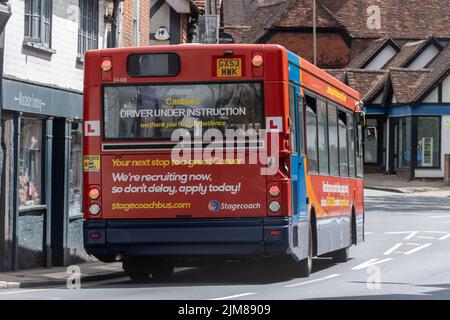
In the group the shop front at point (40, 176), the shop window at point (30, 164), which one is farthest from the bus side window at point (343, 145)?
the shop window at point (30, 164)

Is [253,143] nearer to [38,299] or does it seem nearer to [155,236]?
[155,236]

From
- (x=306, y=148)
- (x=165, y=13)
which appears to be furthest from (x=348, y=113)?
(x=165, y=13)

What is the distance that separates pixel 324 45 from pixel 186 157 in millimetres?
63141

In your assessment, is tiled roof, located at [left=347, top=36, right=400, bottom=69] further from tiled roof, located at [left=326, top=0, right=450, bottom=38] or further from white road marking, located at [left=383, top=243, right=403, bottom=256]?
white road marking, located at [left=383, top=243, right=403, bottom=256]

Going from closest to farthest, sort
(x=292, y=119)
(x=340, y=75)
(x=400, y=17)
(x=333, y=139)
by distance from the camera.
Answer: (x=292, y=119) → (x=333, y=139) → (x=340, y=75) → (x=400, y=17)

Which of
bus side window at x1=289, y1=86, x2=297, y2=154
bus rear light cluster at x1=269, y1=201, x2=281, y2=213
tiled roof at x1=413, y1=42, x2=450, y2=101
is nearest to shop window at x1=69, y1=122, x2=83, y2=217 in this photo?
bus side window at x1=289, y1=86, x2=297, y2=154

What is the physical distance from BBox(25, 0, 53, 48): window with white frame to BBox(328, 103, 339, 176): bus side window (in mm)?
4974

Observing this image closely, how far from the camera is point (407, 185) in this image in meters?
58.6

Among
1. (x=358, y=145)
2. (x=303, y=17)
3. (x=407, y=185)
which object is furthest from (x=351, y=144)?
(x=303, y=17)

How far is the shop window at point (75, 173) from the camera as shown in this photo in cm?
2303

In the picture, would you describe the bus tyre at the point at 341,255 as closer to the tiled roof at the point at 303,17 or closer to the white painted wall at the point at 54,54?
the white painted wall at the point at 54,54

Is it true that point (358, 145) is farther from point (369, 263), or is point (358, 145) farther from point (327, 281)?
point (327, 281)

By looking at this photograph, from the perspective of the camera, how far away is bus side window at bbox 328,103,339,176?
826 inches

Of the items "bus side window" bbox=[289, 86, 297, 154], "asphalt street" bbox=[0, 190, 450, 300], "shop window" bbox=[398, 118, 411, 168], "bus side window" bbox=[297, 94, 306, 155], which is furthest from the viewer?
"shop window" bbox=[398, 118, 411, 168]
